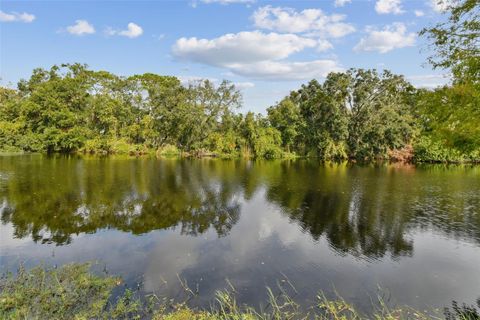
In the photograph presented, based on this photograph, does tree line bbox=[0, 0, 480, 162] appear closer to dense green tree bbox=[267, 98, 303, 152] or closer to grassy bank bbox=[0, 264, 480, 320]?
dense green tree bbox=[267, 98, 303, 152]

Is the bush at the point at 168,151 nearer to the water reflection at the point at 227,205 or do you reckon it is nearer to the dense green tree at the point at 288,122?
the dense green tree at the point at 288,122

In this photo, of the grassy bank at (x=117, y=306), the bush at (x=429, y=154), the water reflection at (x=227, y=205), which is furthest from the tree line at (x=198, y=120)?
the grassy bank at (x=117, y=306)

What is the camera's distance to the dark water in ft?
35.6

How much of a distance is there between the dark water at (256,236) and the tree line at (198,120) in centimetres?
3378

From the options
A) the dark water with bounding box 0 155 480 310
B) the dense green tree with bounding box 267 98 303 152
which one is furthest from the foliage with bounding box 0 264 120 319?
the dense green tree with bounding box 267 98 303 152

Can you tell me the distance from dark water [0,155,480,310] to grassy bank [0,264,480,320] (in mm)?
538

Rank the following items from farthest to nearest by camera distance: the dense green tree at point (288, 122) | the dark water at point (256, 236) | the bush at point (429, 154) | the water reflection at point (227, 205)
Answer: the dense green tree at point (288, 122), the bush at point (429, 154), the water reflection at point (227, 205), the dark water at point (256, 236)

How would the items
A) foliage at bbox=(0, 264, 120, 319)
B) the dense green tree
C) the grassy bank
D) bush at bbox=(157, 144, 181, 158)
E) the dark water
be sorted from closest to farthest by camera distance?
foliage at bbox=(0, 264, 120, 319) < the grassy bank < the dark water < bush at bbox=(157, 144, 181, 158) < the dense green tree

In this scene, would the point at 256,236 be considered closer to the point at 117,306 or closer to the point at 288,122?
the point at 117,306

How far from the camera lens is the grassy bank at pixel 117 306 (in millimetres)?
8039

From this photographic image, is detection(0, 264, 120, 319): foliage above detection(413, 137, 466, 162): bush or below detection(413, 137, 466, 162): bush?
below

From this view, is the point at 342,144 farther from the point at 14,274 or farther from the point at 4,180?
the point at 14,274

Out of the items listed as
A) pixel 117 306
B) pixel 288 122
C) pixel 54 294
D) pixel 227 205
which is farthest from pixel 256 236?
pixel 288 122

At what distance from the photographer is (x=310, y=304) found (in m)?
9.38
